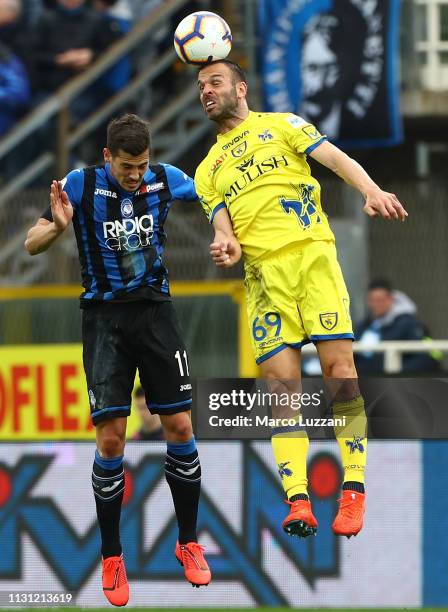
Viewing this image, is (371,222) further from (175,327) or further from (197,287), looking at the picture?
(175,327)

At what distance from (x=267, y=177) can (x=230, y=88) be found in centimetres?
53

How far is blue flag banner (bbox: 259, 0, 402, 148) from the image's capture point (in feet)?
48.6

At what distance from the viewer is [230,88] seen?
8.83 m

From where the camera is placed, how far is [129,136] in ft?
27.6

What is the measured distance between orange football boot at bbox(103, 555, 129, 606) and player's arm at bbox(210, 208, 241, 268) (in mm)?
1780

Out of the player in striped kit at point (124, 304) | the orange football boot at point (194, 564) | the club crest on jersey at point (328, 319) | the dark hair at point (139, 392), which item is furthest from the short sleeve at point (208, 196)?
the dark hair at point (139, 392)

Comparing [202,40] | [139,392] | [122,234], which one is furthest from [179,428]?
[139,392]

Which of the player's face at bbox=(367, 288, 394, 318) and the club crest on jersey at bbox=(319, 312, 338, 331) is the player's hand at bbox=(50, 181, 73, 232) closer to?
the club crest on jersey at bbox=(319, 312, 338, 331)

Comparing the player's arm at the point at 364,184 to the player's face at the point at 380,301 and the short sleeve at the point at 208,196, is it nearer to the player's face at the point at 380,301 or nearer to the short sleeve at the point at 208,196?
the short sleeve at the point at 208,196

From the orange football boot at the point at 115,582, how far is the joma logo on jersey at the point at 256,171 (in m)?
2.14

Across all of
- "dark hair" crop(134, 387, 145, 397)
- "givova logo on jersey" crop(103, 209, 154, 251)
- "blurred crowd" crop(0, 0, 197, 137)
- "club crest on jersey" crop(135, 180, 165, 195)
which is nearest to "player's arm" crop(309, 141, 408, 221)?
"club crest on jersey" crop(135, 180, 165, 195)

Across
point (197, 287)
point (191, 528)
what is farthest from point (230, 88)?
point (197, 287)

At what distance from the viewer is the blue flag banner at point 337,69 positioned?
1481 cm

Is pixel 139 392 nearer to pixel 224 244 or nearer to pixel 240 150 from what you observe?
pixel 240 150
